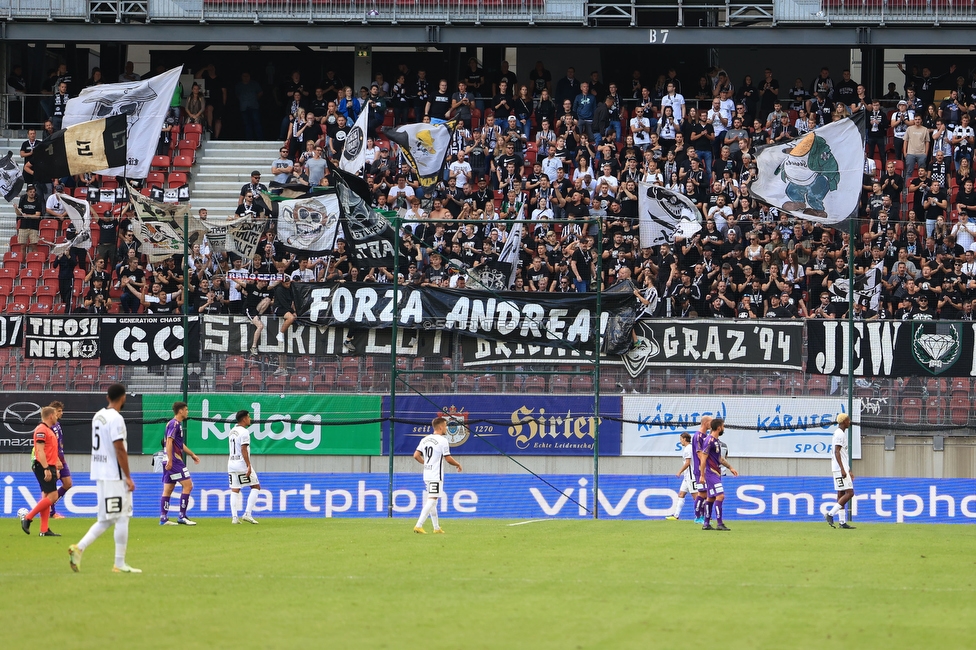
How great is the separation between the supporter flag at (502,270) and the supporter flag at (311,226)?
290 centimetres

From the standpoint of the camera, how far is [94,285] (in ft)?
81.8

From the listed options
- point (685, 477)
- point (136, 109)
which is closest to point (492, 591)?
point (685, 477)

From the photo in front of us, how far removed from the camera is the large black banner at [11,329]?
24.3m

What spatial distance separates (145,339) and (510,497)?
7790mm

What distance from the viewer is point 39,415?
24594mm

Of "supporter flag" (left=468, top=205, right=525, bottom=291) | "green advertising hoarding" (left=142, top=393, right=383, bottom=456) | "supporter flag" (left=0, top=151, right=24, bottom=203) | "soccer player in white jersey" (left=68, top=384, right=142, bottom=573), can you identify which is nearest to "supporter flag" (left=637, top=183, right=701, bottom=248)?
"supporter flag" (left=468, top=205, right=525, bottom=291)

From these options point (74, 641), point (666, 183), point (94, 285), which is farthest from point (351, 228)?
point (74, 641)

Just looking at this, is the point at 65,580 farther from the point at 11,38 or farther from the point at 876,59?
the point at 876,59

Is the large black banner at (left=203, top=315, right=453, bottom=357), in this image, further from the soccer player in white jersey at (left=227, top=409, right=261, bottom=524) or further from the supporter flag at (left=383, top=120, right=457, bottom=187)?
the supporter flag at (left=383, top=120, right=457, bottom=187)

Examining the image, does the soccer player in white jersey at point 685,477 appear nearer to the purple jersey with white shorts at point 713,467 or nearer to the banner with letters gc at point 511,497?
the banner with letters gc at point 511,497

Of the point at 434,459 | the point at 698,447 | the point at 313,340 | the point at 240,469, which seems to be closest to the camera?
the point at 434,459

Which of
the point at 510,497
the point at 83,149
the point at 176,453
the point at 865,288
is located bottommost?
the point at 510,497

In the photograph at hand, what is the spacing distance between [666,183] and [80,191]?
14.5m

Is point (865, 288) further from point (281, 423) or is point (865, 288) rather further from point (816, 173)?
point (281, 423)
